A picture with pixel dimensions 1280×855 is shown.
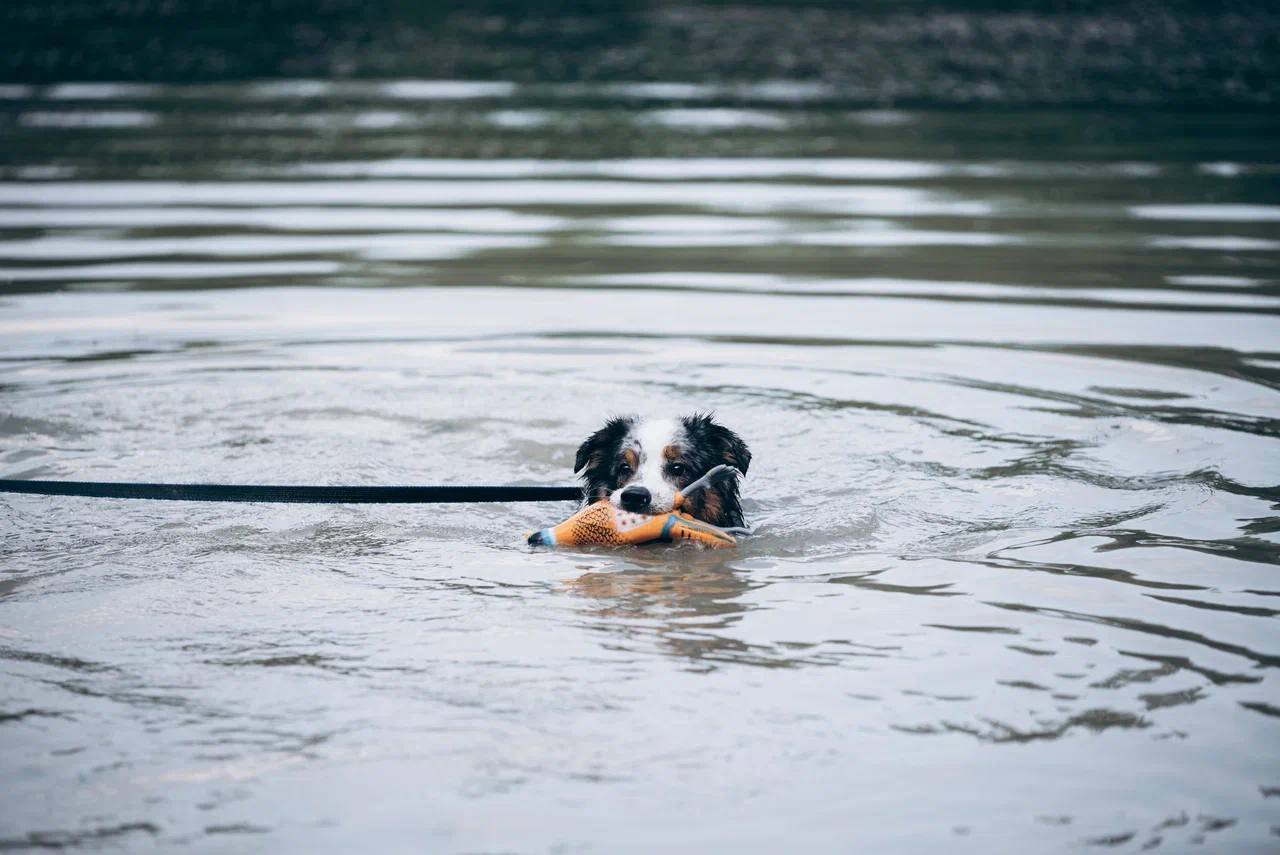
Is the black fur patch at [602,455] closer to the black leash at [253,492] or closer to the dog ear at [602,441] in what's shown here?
the dog ear at [602,441]

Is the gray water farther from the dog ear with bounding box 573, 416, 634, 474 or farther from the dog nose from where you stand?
the dog ear with bounding box 573, 416, 634, 474

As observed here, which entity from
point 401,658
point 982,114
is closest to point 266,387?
point 401,658

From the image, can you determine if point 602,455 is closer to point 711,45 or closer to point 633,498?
point 633,498

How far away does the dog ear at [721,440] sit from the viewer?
21.4 feet

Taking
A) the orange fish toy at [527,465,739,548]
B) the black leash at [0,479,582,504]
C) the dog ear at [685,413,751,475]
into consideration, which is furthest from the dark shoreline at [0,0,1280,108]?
the black leash at [0,479,582,504]

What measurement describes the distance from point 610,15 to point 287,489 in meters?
18.7

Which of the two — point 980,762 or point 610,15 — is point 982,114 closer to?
point 610,15

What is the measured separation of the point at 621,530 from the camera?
6008mm

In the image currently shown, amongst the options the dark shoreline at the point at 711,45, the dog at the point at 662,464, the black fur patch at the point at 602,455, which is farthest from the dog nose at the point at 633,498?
the dark shoreline at the point at 711,45

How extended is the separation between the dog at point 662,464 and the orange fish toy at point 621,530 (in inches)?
2.2

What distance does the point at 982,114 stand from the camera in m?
19.6

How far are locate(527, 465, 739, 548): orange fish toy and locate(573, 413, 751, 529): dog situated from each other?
0.06 meters

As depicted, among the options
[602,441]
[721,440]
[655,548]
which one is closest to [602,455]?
[602,441]

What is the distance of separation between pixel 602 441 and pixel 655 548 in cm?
68
